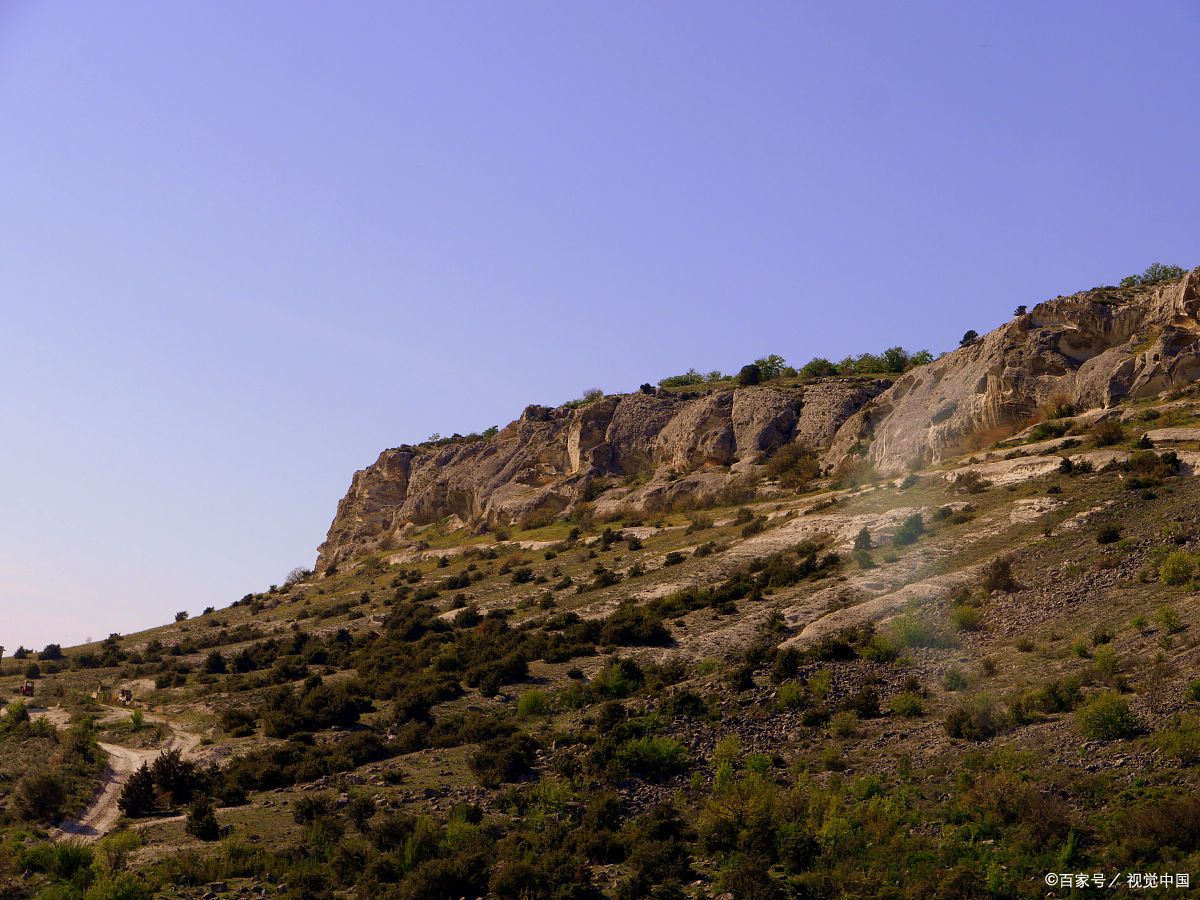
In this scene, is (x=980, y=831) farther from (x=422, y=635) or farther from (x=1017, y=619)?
(x=422, y=635)

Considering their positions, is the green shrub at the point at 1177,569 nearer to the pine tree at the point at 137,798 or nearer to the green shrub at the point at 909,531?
the green shrub at the point at 909,531

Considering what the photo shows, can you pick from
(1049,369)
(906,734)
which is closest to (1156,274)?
(1049,369)

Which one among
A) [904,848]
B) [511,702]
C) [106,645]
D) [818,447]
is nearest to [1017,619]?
[904,848]

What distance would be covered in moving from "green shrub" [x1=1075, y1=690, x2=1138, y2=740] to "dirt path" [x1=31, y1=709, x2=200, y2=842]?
2002 centimetres

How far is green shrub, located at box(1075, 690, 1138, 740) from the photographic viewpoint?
1898cm

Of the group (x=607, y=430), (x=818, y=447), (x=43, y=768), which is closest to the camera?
(x=43, y=768)

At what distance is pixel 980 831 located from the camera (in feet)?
56.4

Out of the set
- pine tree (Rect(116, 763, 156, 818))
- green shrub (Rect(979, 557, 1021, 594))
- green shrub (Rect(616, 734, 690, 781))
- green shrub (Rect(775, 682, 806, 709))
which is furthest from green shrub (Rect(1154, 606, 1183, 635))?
pine tree (Rect(116, 763, 156, 818))

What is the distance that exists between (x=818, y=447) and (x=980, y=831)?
155 feet

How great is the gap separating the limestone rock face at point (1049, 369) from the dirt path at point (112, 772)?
3433 centimetres

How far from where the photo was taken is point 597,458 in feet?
247

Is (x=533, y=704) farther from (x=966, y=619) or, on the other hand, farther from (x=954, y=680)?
(x=966, y=619)

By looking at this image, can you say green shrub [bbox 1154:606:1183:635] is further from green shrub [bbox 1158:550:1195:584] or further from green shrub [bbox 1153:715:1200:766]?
green shrub [bbox 1153:715:1200:766]

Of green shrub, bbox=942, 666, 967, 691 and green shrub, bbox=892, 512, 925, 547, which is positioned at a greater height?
green shrub, bbox=892, 512, 925, 547
